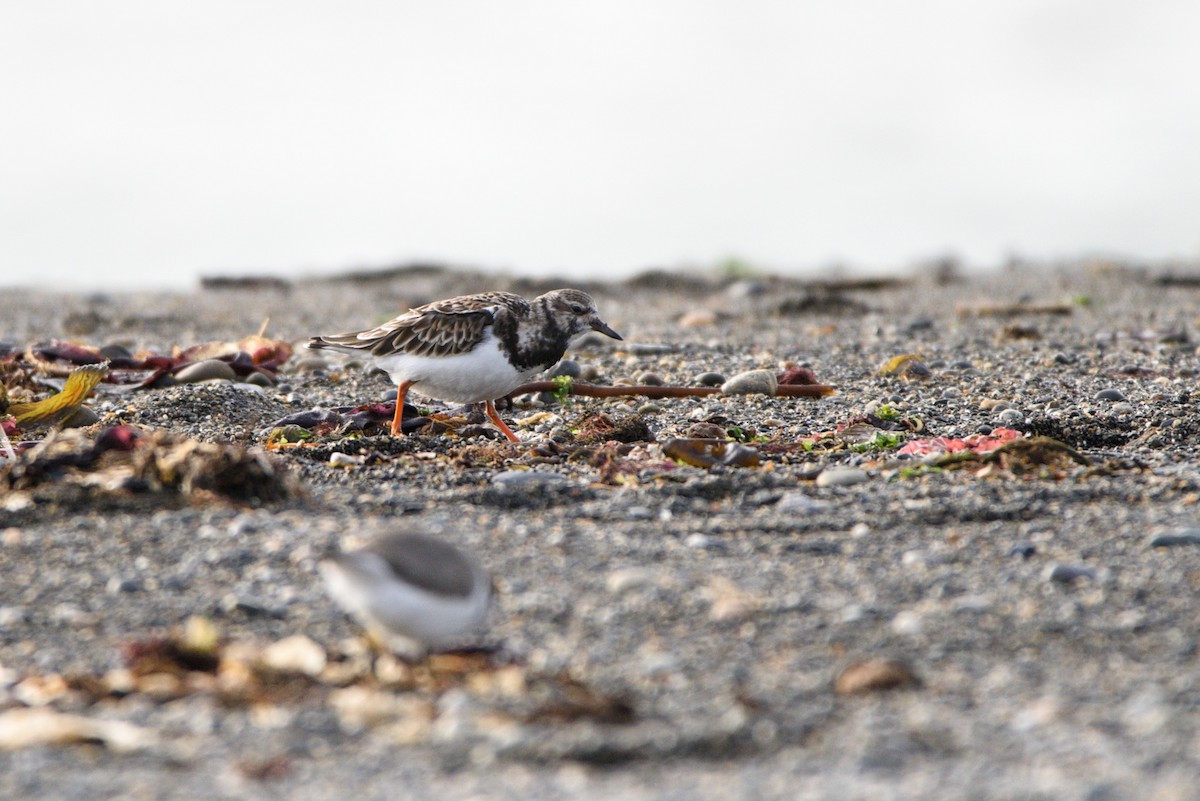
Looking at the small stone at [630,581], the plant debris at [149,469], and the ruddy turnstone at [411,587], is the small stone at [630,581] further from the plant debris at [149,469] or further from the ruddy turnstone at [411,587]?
the plant debris at [149,469]

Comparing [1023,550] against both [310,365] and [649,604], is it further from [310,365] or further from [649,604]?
[310,365]

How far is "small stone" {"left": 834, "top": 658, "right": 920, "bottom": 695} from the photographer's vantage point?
11.6 ft

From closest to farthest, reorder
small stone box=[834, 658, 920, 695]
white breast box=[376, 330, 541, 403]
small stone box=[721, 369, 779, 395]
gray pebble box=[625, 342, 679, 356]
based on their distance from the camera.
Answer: small stone box=[834, 658, 920, 695] < white breast box=[376, 330, 541, 403] < small stone box=[721, 369, 779, 395] < gray pebble box=[625, 342, 679, 356]

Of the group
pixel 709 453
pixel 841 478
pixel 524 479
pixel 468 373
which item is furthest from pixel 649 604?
pixel 468 373

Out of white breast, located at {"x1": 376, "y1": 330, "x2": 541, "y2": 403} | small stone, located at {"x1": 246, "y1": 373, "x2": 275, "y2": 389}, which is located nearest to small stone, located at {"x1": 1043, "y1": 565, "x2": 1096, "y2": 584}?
white breast, located at {"x1": 376, "y1": 330, "x2": 541, "y2": 403}

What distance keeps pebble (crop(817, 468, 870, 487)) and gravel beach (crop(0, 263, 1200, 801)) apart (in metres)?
0.02

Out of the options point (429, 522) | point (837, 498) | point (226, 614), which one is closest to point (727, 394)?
point (837, 498)

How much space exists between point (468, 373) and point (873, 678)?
3.57 metres

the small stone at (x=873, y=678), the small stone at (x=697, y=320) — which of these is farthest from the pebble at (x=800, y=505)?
the small stone at (x=697, y=320)

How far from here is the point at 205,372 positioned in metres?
8.30

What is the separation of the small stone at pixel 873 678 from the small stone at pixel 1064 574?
892 millimetres

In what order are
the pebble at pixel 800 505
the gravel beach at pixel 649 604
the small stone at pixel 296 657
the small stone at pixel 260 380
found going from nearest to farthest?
1. the gravel beach at pixel 649 604
2. the small stone at pixel 296 657
3. the pebble at pixel 800 505
4. the small stone at pixel 260 380

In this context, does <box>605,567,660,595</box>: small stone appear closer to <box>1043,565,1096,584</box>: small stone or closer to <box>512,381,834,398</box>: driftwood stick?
<box>1043,565,1096,584</box>: small stone

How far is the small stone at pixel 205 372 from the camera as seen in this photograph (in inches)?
326
